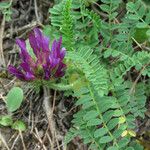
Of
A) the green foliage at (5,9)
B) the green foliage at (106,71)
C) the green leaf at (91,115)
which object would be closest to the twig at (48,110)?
the green foliage at (106,71)

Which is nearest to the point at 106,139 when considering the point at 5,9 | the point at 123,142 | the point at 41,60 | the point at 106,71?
the point at 123,142

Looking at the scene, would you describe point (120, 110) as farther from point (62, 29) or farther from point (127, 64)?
point (62, 29)

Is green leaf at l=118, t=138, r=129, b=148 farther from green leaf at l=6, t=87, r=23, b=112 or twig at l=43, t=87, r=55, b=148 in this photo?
green leaf at l=6, t=87, r=23, b=112

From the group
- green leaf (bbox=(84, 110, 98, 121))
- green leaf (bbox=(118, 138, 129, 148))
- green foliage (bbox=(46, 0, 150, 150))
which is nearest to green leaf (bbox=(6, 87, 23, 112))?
green foliage (bbox=(46, 0, 150, 150))

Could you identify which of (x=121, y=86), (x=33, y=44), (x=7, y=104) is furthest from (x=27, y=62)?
(x=121, y=86)

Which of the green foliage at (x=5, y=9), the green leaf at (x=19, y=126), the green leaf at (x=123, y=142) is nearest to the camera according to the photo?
the green leaf at (x=123, y=142)

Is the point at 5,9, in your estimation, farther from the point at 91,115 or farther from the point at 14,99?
the point at 91,115

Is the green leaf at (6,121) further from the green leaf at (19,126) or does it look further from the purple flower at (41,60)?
the purple flower at (41,60)
